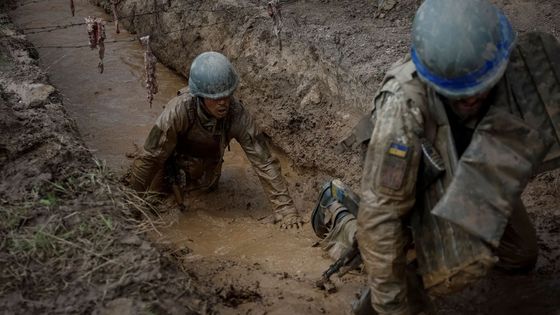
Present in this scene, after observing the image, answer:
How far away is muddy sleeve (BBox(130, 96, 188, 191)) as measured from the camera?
5.20 meters

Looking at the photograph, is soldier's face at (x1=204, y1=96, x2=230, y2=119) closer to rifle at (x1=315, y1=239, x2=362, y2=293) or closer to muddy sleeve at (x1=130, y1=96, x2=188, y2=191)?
muddy sleeve at (x1=130, y1=96, x2=188, y2=191)

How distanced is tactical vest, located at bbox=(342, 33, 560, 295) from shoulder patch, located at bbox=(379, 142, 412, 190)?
0.14 metres

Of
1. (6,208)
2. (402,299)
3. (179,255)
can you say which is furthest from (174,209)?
(402,299)

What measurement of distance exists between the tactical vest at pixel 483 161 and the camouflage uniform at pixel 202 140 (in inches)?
91.3

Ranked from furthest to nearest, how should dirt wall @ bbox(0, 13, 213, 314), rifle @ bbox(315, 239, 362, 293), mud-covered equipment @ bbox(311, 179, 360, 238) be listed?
mud-covered equipment @ bbox(311, 179, 360, 238), rifle @ bbox(315, 239, 362, 293), dirt wall @ bbox(0, 13, 213, 314)

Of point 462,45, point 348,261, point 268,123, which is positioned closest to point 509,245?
point 348,261

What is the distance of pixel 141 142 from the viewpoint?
6.95 metres

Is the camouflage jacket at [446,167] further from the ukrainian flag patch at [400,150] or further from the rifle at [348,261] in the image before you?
the rifle at [348,261]

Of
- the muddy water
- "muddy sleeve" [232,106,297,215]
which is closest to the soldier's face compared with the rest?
"muddy sleeve" [232,106,297,215]

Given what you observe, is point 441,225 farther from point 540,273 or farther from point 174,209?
point 174,209

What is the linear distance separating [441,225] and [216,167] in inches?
135

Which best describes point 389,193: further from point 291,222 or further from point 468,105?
point 291,222

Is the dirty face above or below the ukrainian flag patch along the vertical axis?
above

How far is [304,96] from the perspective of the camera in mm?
6426
